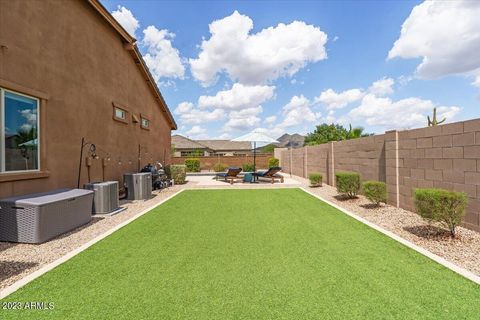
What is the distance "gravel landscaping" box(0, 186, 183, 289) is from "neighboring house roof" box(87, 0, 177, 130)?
8.06m

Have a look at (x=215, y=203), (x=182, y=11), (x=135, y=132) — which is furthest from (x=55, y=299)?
(x=182, y=11)

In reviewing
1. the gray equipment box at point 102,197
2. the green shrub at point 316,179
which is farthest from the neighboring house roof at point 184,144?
the gray equipment box at point 102,197

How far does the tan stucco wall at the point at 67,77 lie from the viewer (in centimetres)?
583

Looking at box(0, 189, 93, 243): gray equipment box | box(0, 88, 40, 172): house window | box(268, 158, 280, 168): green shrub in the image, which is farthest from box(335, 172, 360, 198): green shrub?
box(268, 158, 280, 168): green shrub

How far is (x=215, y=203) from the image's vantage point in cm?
933

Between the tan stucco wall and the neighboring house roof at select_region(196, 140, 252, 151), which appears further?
the neighboring house roof at select_region(196, 140, 252, 151)

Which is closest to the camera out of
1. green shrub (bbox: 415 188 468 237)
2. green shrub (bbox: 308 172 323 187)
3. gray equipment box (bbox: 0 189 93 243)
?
green shrub (bbox: 415 188 468 237)

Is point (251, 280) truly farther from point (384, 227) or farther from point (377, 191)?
point (377, 191)

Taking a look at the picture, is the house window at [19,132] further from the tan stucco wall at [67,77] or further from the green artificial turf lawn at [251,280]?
the green artificial turf lawn at [251,280]

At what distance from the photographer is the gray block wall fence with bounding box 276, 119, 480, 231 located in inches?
203

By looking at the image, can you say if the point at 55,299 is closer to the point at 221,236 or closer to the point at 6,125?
the point at 221,236

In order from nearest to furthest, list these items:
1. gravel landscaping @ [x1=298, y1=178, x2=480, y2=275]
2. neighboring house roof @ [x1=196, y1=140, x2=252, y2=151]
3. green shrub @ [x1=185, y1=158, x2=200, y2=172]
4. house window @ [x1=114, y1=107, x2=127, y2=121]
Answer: gravel landscaping @ [x1=298, y1=178, x2=480, y2=275] < house window @ [x1=114, y1=107, x2=127, y2=121] < green shrub @ [x1=185, y1=158, x2=200, y2=172] < neighboring house roof @ [x1=196, y1=140, x2=252, y2=151]

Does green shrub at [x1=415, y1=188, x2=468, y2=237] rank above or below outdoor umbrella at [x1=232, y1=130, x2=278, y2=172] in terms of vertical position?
below

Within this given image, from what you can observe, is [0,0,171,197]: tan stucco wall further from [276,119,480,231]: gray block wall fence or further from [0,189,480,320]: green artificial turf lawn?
[276,119,480,231]: gray block wall fence
